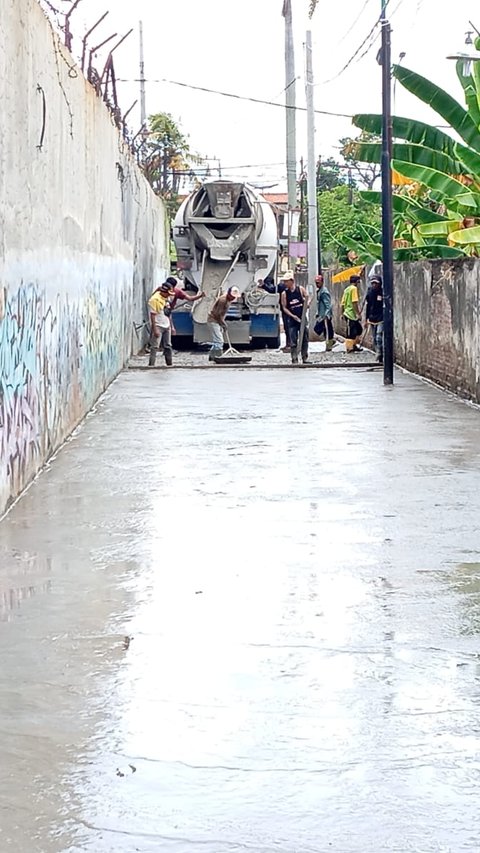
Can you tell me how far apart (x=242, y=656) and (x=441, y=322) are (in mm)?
13726

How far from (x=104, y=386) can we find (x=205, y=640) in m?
11.9

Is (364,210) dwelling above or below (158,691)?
above

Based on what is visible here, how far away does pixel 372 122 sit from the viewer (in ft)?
63.0

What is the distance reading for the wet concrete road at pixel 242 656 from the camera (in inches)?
162

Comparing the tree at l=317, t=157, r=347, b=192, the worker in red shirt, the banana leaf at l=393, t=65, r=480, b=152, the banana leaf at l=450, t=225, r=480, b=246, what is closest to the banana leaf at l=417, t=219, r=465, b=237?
the banana leaf at l=450, t=225, r=480, b=246

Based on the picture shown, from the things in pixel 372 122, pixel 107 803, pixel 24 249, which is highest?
pixel 372 122

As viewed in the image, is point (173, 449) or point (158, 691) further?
point (173, 449)

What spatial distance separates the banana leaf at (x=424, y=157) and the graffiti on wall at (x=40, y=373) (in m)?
5.33

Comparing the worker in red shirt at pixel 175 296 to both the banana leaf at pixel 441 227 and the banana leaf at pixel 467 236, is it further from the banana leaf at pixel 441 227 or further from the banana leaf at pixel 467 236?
the banana leaf at pixel 467 236

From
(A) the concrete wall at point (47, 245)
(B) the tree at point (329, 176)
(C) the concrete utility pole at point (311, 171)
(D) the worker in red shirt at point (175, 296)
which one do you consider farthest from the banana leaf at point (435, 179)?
(B) the tree at point (329, 176)

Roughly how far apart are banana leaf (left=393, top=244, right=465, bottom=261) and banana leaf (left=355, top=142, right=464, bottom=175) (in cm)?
147

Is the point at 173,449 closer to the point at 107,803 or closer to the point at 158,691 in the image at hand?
the point at 158,691

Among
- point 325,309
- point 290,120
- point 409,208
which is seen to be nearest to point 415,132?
point 409,208

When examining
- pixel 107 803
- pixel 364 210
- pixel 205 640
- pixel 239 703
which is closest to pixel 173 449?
pixel 205 640
